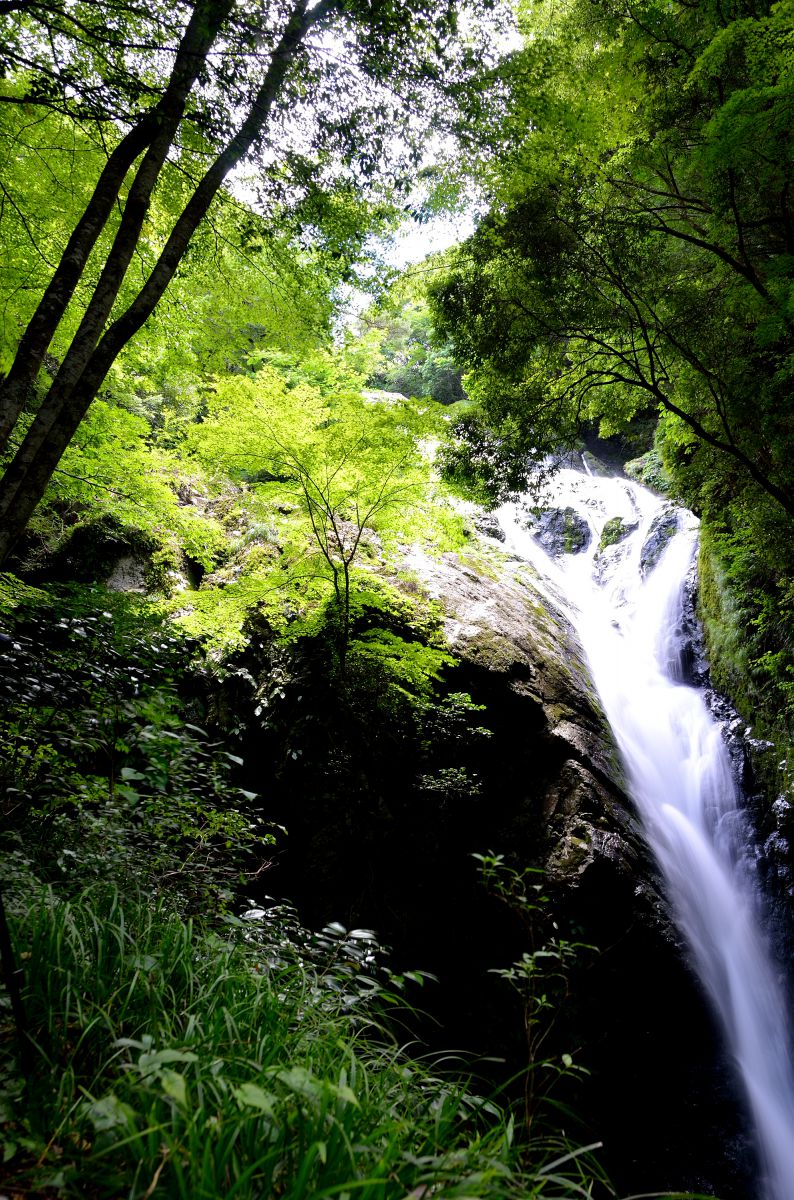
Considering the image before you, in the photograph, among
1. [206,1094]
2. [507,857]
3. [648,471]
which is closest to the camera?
[206,1094]

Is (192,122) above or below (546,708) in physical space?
above

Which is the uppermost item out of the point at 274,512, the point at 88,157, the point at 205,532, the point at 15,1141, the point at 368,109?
the point at 368,109

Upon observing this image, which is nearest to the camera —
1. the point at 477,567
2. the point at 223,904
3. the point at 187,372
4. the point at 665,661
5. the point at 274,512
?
the point at 223,904

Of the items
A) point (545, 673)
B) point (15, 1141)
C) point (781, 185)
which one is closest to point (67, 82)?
point (15, 1141)

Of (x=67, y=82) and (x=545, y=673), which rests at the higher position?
(x=67, y=82)

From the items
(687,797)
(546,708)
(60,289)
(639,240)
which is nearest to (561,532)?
(687,797)

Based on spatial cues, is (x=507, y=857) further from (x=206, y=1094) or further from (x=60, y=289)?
(x=60, y=289)

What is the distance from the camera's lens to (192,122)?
4.27 metres

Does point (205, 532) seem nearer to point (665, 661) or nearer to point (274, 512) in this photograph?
point (274, 512)

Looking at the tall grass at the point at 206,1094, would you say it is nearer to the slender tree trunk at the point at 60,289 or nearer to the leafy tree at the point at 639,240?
the slender tree trunk at the point at 60,289

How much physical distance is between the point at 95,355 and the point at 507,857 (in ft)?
21.7

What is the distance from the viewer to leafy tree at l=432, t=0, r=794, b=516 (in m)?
5.33

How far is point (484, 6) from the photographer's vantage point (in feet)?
14.7

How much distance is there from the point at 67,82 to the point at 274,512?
14.6ft
